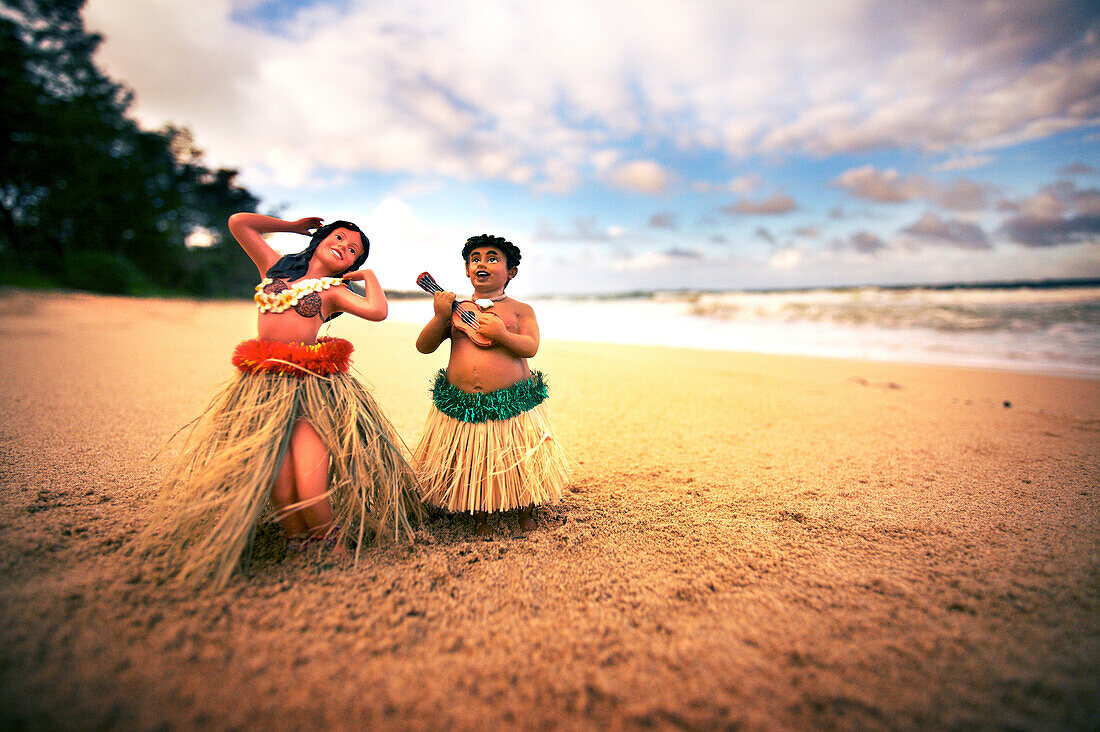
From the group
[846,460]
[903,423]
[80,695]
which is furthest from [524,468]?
[903,423]

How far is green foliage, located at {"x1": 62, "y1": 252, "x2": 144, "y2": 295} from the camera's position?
20.9 meters

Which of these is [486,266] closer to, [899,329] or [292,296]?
[292,296]

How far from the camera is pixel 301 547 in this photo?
78.7 inches

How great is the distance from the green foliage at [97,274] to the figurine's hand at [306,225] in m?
27.1

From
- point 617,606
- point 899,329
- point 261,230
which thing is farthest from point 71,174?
point 899,329

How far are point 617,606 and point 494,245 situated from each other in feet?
5.71

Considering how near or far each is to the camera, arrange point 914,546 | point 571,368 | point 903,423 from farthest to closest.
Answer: point 571,368 → point 903,423 → point 914,546

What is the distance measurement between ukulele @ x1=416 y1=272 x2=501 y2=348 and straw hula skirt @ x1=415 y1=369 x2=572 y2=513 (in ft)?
0.88

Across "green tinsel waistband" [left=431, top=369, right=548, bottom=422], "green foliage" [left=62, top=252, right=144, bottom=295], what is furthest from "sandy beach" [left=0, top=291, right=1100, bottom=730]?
"green foliage" [left=62, top=252, right=144, bottom=295]

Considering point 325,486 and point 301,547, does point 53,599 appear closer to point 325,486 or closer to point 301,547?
point 301,547

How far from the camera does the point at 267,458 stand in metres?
1.91

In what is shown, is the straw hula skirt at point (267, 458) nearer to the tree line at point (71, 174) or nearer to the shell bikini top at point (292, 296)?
the shell bikini top at point (292, 296)

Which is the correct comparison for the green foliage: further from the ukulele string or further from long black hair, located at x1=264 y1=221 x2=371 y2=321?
the ukulele string

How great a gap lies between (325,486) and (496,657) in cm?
109
